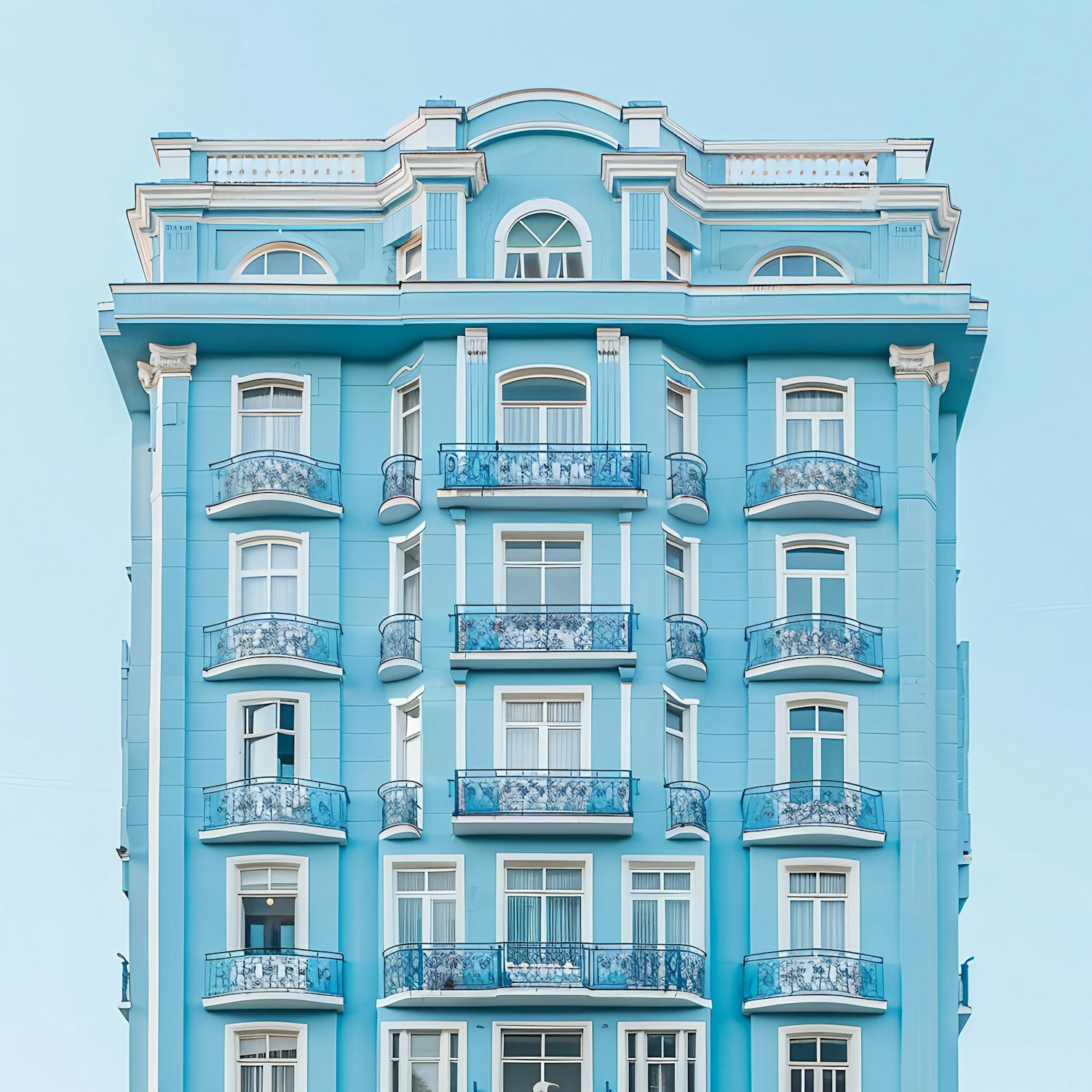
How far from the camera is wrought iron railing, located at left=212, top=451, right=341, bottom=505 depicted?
61938 millimetres

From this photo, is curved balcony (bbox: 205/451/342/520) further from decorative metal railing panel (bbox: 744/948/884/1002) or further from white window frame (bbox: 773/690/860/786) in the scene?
decorative metal railing panel (bbox: 744/948/884/1002)

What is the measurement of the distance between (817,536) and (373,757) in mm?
10518

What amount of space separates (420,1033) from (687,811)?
705 cm

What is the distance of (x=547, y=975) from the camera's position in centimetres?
5812

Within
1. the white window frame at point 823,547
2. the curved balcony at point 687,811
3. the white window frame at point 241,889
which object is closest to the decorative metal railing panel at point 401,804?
the white window frame at point 241,889

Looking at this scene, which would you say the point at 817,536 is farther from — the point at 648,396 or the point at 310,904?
the point at 310,904

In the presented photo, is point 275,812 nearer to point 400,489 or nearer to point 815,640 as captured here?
point 400,489

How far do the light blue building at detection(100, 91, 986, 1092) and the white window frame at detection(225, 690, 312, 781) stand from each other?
0.34ft

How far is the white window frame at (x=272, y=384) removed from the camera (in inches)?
2477

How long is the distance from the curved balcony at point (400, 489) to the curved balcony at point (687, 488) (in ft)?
17.6

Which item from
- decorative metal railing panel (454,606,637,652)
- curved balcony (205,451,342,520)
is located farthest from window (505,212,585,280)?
decorative metal railing panel (454,606,637,652)

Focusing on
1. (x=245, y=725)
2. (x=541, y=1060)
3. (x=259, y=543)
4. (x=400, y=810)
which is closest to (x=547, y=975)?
(x=541, y=1060)

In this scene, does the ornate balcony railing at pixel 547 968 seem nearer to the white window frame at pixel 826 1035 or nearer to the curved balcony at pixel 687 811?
the white window frame at pixel 826 1035

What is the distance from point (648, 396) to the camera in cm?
6234
